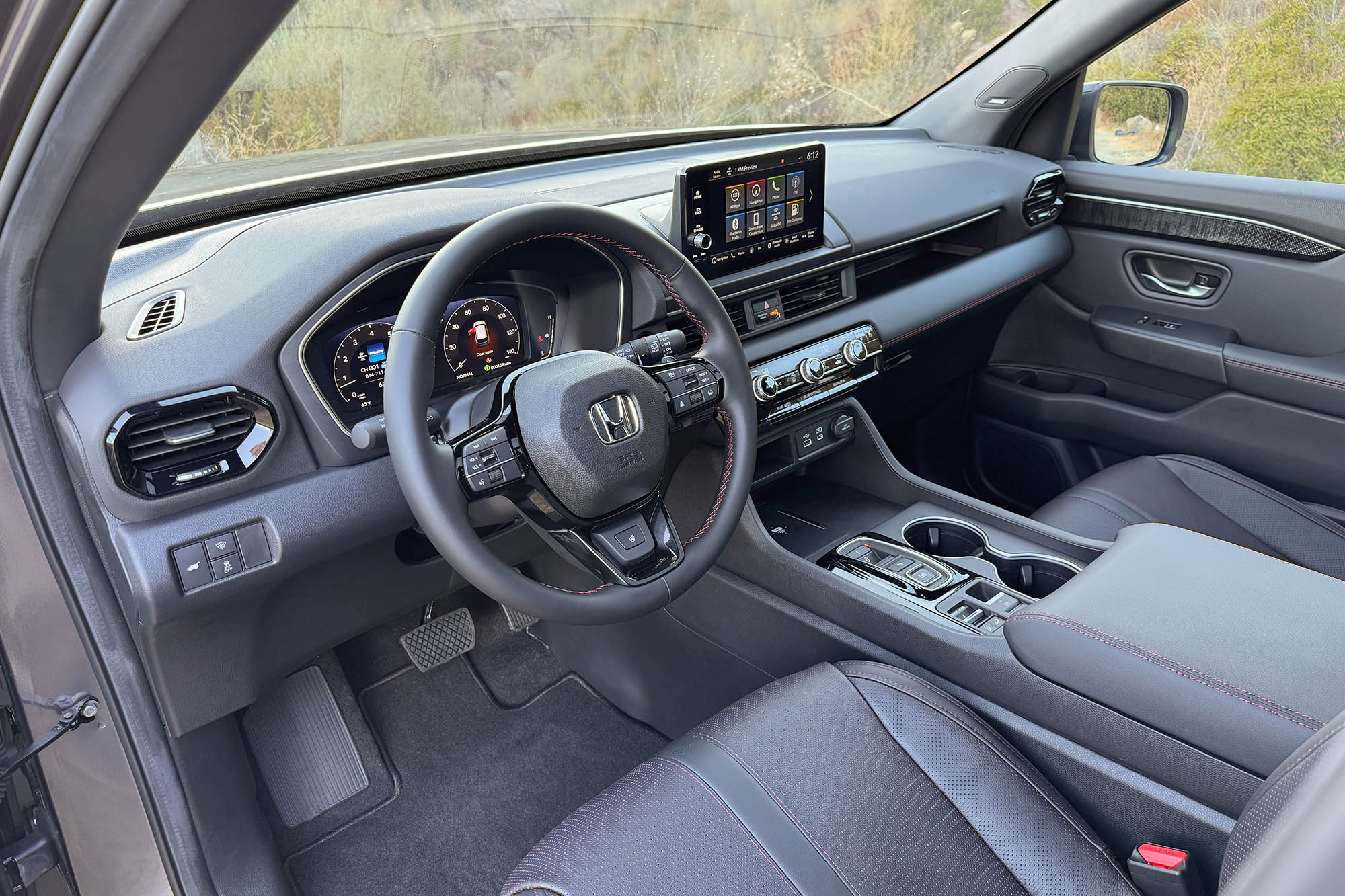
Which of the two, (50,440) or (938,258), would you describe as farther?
(938,258)

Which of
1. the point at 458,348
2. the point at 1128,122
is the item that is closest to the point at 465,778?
the point at 458,348

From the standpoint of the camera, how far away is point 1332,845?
0.46 meters

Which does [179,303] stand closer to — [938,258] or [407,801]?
[407,801]

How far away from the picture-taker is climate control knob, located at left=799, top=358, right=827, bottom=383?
1863 mm

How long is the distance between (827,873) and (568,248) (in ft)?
3.16

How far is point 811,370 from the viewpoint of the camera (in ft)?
6.15

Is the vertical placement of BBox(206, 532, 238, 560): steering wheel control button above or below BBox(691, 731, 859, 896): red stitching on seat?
above

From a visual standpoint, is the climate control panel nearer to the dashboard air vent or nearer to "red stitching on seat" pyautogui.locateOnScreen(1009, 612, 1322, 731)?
the dashboard air vent

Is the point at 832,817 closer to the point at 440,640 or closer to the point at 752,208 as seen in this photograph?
the point at 752,208

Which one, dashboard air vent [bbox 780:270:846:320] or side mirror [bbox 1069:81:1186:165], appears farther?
side mirror [bbox 1069:81:1186:165]

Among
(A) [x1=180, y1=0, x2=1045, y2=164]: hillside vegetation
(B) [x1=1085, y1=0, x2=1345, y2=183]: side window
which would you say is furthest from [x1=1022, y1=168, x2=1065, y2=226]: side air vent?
(A) [x1=180, y1=0, x2=1045, y2=164]: hillside vegetation

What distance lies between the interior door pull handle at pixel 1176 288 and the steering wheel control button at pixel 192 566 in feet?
7.91

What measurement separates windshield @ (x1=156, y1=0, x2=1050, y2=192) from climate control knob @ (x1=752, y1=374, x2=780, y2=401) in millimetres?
811

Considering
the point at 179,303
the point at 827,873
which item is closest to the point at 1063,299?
the point at 827,873
